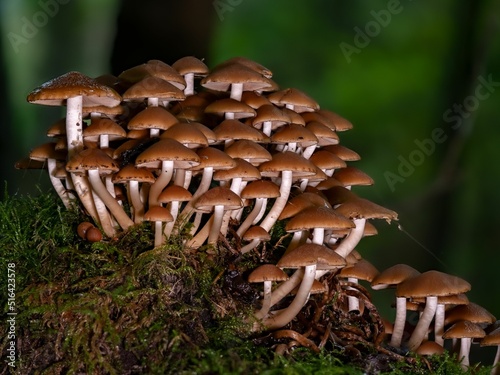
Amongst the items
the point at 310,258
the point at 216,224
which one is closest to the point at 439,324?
the point at 310,258

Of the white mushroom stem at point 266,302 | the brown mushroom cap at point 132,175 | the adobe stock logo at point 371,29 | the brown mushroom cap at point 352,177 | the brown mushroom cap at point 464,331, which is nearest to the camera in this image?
the brown mushroom cap at point 132,175

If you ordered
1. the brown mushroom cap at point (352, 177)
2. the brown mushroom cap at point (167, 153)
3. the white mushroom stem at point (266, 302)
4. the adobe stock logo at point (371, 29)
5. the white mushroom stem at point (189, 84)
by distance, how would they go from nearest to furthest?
the brown mushroom cap at point (167, 153) → the white mushroom stem at point (266, 302) → the brown mushroom cap at point (352, 177) → the white mushroom stem at point (189, 84) → the adobe stock logo at point (371, 29)

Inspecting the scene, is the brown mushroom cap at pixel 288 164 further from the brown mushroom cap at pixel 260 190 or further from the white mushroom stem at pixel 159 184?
the white mushroom stem at pixel 159 184

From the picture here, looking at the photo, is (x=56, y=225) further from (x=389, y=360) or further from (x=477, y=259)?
(x=477, y=259)

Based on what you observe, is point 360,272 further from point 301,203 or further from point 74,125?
point 74,125

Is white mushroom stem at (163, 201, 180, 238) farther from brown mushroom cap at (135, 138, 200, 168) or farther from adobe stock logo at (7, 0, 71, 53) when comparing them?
adobe stock logo at (7, 0, 71, 53)

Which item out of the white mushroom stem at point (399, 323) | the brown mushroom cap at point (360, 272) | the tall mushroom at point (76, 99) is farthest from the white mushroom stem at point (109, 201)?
the white mushroom stem at point (399, 323)

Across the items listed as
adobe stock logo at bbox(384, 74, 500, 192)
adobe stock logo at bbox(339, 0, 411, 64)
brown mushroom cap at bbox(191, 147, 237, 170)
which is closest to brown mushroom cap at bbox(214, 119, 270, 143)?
brown mushroom cap at bbox(191, 147, 237, 170)
